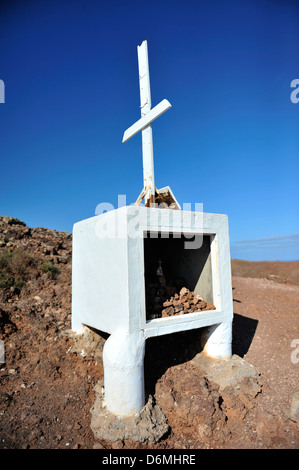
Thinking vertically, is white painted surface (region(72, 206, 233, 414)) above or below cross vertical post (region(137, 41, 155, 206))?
below

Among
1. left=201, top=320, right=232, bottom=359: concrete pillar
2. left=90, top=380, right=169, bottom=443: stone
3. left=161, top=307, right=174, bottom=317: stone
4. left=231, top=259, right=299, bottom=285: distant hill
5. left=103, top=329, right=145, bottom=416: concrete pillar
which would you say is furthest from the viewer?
left=231, top=259, right=299, bottom=285: distant hill

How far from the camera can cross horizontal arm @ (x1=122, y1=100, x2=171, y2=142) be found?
4848 mm

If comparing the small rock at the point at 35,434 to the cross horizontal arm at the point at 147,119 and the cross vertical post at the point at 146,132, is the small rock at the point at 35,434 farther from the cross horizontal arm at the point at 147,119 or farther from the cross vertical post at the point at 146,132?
the cross horizontal arm at the point at 147,119

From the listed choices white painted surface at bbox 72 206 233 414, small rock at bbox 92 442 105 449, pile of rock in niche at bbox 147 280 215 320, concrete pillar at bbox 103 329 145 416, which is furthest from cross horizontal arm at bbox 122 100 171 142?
small rock at bbox 92 442 105 449

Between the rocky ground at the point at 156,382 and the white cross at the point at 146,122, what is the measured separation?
9.92 ft

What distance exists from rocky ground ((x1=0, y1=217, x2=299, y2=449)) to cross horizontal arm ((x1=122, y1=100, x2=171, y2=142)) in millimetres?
4012

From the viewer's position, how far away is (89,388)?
467 cm

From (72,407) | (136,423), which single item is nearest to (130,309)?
(136,423)

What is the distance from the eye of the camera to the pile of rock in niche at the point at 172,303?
4.80 m

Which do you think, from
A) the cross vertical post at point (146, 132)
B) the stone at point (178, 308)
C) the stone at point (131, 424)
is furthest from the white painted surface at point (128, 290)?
the cross vertical post at point (146, 132)

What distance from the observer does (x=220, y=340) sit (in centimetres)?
516

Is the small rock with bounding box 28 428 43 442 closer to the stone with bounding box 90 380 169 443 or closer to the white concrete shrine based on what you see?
the stone with bounding box 90 380 169 443

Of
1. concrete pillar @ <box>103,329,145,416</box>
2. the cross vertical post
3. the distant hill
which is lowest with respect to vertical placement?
concrete pillar @ <box>103,329,145,416</box>
